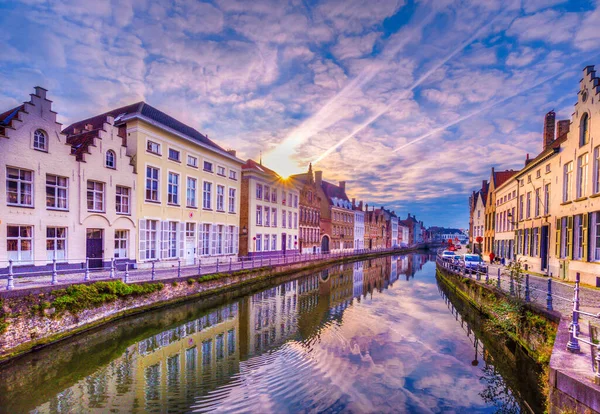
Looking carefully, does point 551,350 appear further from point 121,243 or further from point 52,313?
point 121,243

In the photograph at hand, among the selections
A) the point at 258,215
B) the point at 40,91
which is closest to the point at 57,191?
the point at 40,91

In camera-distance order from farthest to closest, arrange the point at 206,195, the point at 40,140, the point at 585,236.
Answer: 1. the point at 206,195
2. the point at 40,140
3. the point at 585,236

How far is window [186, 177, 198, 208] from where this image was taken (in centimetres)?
2252

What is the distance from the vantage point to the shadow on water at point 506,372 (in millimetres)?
7039

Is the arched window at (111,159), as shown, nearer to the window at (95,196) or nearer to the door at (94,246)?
the window at (95,196)

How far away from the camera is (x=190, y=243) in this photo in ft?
74.1

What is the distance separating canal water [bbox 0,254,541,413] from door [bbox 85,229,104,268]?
5.60 meters

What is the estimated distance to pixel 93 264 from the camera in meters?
16.2

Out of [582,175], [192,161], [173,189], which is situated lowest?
[173,189]

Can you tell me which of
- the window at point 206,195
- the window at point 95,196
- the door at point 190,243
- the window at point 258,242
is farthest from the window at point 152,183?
the window at point 258,242

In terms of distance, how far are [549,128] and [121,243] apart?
102 ft

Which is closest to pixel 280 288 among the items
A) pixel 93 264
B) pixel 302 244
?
pixel 93 264

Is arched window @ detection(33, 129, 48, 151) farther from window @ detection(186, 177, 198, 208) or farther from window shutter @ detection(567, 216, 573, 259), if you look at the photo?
window shutter @ detection(567, 216, 573, 259)

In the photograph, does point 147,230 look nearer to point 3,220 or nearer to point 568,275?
point 3,220
